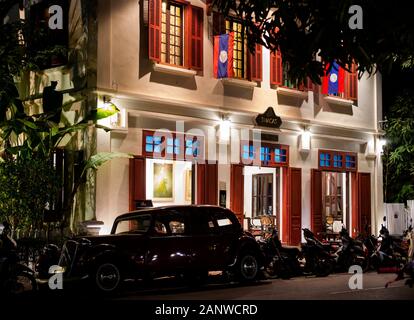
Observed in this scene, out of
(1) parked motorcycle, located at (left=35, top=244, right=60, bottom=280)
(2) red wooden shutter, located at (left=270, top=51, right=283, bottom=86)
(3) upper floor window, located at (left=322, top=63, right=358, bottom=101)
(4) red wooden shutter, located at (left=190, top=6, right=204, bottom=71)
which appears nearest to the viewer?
(1) parked motorcycle, located at (left=35, top=244, right=60, bottom=280)

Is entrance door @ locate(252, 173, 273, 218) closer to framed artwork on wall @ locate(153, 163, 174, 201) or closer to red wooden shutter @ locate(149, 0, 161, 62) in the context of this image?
framed artwork on wall @ locate(153, 163, 174, 201)

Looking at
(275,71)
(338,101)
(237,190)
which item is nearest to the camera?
(237,190)

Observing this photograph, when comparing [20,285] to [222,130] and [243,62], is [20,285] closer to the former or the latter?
[222,130]

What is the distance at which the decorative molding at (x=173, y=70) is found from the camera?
1961 centimetres

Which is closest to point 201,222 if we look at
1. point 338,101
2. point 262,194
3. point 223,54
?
point 223,54

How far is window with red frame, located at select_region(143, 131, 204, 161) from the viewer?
63.8 ft

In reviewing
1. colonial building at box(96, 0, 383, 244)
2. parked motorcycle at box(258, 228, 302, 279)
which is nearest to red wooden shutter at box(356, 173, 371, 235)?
colonial building at box(96, 0, 383, 244)

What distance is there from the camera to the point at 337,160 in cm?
2505

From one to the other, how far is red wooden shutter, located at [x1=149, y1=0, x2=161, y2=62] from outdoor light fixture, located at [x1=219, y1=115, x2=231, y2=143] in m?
2.87

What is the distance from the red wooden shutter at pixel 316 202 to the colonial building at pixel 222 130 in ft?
0.12

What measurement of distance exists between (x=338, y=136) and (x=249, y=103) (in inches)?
176

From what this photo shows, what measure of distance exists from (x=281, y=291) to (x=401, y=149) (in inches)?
577

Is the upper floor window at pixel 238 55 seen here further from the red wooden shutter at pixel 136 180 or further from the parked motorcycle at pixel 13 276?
the parked motorcycle at pixel 13 276

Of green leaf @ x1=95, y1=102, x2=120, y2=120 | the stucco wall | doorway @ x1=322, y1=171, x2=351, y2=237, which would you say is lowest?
doorway @ x1=322, y1=171, x2=351, y2=237
